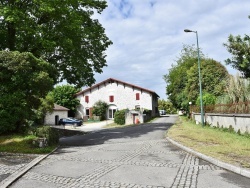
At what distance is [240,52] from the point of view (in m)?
20.2

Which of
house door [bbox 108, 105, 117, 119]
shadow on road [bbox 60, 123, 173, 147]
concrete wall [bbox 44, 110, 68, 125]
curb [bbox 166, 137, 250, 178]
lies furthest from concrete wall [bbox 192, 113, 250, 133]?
house door [bbox 108, 105, 117, 119]

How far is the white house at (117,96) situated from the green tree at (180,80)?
5375 millimetres

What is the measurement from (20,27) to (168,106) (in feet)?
319

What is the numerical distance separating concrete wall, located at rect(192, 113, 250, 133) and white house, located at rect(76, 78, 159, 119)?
2832 centimetres

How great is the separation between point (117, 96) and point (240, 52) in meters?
35.7

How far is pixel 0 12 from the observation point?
1645cm

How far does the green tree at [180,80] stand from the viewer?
164 feet

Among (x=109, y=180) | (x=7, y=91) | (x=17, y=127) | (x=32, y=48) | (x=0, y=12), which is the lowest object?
(x=109, y=180)

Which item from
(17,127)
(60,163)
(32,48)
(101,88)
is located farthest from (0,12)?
(101,88)

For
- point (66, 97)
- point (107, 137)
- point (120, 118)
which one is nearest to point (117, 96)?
Answer: point (66, 97)

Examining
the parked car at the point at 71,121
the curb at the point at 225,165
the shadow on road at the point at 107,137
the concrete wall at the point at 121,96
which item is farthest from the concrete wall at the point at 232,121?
the concrete wall at the point at 121,96

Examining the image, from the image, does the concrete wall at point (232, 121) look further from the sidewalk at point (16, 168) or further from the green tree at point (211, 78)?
the green tree at point (211, 78)

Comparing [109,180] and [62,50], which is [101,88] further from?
[109,180]

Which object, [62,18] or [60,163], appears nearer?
[60,163]
